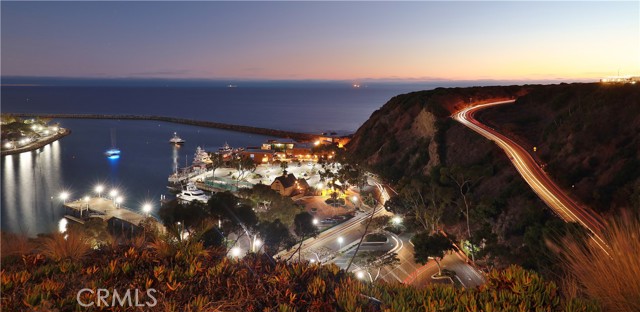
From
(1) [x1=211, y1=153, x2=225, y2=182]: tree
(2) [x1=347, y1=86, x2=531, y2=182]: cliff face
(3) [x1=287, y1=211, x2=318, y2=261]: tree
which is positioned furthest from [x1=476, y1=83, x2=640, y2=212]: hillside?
(1) [x1=211, y1=153, x2=225, y2=182]: tree

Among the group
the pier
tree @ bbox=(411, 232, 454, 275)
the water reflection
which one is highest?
tree @ bbox=(411, 232, 454, 275)

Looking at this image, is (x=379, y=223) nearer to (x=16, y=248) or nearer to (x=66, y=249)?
(x=16, y=248)

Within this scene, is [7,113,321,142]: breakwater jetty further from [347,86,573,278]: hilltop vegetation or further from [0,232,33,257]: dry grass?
[0,232,33,257]: dry grass

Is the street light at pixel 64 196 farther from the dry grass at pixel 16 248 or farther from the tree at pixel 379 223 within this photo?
the dry grass at pixel 16 248

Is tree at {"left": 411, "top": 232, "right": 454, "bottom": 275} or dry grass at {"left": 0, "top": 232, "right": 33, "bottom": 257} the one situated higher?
dry grass at {"left": 0, "top": 232, "right": 33, "bottom": 257}

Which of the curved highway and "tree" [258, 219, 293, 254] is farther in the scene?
"tree" [258, 219, 293, 254]

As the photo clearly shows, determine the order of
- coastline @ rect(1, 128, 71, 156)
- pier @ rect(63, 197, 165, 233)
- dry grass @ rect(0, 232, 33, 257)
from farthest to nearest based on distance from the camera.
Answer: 1. coastline @ rect(1, 128, 71, 156)
2. pier @ rect(63, 197, 165, 233)
3. dry grass @ rect(0, 232, 33, 257)

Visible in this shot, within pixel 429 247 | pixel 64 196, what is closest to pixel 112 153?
pixel 64 196

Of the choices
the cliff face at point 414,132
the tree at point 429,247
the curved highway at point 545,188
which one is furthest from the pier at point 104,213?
the curved highway at point 545,188
